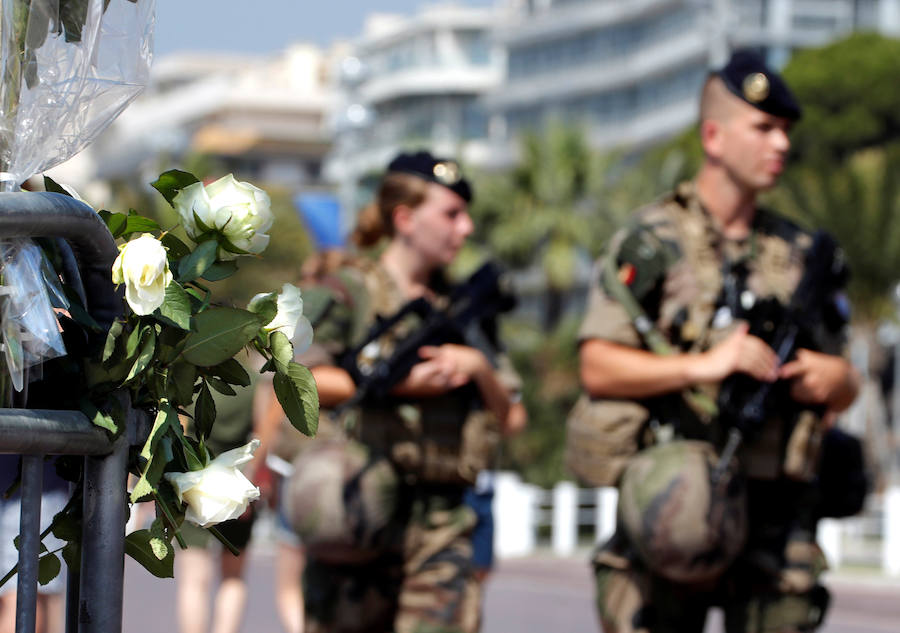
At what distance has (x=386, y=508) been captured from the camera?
19.9 ft

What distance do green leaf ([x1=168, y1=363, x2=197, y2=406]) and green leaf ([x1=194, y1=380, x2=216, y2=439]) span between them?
0.16 ft

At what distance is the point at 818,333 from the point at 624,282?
62 cm

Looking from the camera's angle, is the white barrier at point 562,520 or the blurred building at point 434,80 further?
the blurred building at point 434,80

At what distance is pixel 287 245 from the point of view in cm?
7431

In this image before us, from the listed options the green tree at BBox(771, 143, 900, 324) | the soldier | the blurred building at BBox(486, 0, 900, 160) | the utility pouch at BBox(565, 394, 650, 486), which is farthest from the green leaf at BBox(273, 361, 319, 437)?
the blurred building at BBox(486, 0, 900, 160)

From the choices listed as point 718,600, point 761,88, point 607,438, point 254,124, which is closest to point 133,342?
point 607,438

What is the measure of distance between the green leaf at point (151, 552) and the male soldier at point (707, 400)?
293 centimetres

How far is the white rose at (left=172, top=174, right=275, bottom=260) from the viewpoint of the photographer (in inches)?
105

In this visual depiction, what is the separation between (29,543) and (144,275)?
37cm

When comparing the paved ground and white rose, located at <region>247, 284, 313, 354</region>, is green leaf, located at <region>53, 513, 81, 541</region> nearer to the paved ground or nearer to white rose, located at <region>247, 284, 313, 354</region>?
white rose, located at <region>247, 284, 313, 354</region>

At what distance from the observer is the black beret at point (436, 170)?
21.7ft

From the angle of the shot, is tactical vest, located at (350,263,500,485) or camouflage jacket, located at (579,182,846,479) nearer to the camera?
camouflage jacket, located at (579,182,846,479)

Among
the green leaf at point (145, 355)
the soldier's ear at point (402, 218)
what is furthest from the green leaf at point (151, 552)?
the soldier's ear at point (402, 218)

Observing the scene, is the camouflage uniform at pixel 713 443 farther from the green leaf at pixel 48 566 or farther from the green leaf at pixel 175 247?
the green leaf at pixel 48 566
